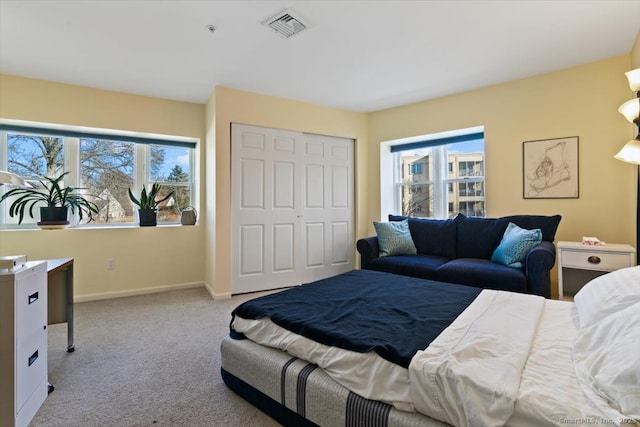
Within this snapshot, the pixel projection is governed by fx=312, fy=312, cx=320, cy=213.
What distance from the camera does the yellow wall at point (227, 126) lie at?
3.53 meters

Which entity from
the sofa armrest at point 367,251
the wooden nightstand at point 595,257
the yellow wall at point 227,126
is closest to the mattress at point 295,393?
the yellow wall at point 227,126

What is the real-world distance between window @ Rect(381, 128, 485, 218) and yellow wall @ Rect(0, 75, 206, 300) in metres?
2.85

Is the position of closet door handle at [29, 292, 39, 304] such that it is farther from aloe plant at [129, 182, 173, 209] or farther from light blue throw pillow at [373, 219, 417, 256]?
light blue throw pillow at [373, 219, 417, 256]

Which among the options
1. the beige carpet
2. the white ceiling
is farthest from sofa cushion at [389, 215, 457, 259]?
the beige carpet

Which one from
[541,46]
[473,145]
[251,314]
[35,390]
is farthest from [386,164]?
[35,390]

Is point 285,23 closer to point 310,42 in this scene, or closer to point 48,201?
point 310,42

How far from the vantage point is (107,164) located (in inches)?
151

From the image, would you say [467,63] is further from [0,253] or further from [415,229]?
[0,253]

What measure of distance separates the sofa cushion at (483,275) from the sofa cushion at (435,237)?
43 centimetres

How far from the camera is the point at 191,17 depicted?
7.39ft

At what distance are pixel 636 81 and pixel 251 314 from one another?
293 centimetres

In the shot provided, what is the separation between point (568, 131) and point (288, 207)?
10.2 ft

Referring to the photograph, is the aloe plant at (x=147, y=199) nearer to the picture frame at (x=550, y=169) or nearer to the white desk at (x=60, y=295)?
the white desk at (x=60, y=295)

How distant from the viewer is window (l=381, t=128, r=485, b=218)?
398cm
